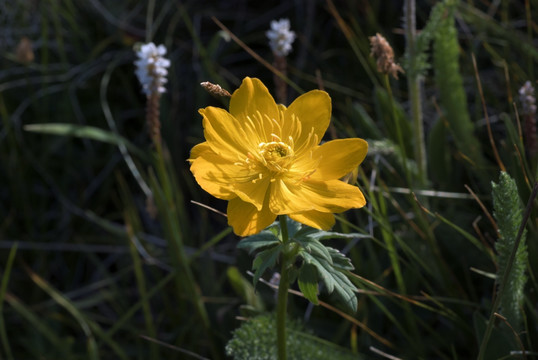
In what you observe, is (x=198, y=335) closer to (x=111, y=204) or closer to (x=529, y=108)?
(x=111, y=204)

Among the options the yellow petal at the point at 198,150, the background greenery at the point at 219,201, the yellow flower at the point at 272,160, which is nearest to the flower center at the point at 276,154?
the yellow flower at the point at 272,160

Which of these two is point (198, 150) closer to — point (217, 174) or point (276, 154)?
point (217, 174)

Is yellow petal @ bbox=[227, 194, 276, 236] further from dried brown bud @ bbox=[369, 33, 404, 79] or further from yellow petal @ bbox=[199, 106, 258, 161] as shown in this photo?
dried brown bud @ bbox=[369, 33, 404, 79]

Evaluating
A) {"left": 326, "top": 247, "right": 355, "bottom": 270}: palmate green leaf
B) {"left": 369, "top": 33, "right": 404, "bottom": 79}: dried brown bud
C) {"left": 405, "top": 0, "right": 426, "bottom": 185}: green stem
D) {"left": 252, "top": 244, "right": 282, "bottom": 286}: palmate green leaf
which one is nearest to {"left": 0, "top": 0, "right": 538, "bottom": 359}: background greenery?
{"left": 405, "top": 0, "right": 426, "bottom": 185}: green stem

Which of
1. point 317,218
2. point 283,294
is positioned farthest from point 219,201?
point 317,218

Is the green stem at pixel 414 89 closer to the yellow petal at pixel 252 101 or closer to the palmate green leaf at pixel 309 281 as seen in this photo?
the yellow petal at pixel 252 101
